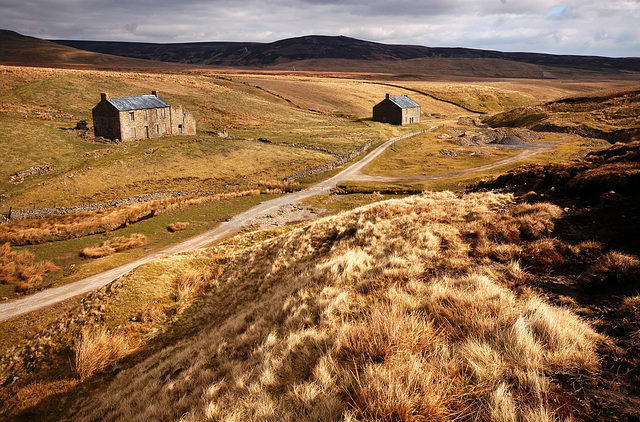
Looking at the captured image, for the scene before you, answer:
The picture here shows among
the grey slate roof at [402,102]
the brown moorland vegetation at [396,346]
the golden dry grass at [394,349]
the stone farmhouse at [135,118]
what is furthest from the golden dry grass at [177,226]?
the grey slate roof at [402,102]

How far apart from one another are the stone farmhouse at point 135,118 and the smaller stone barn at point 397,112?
60842 millimetres

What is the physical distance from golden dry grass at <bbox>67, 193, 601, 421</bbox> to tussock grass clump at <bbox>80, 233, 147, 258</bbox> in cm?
2092

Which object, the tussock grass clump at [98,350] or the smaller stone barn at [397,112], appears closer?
the tussock grass clump at [98,350]

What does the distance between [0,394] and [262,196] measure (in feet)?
117

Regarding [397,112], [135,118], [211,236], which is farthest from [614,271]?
[397,112]

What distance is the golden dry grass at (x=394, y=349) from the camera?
5.14 metres

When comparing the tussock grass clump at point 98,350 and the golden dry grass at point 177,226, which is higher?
the tussock grass clump at point 98,350

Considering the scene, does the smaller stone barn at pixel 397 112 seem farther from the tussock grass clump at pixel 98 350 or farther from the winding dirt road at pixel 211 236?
the tussock grass clump at pixel 98 350

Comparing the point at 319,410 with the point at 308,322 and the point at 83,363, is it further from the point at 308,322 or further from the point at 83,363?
the point at 83,363

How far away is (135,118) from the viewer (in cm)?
6247

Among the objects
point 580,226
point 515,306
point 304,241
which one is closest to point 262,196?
point 304,241

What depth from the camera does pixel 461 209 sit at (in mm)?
18234

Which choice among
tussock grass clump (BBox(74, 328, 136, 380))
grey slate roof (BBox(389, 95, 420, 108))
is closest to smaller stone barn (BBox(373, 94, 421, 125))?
grey slate roof (BBox(389, 95, 420, 108))

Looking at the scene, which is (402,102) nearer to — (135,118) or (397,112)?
(397,112)
